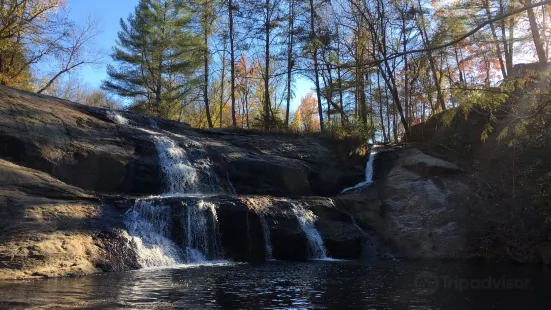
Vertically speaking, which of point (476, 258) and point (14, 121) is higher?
point (14, 121)

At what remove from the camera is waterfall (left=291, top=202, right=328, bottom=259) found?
15.6m

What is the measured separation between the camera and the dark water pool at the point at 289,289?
7305 millimetres

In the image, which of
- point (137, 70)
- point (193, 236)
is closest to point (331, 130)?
point (193, 236)

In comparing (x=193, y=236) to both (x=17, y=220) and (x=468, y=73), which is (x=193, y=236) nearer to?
(x=17, y=220)

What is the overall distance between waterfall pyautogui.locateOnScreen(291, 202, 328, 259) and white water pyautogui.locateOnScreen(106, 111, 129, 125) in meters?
9.63

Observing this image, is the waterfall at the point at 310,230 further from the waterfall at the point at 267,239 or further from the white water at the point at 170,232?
the white water at the point at 170,232

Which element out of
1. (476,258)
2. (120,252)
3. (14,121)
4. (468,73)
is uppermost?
(468,73)

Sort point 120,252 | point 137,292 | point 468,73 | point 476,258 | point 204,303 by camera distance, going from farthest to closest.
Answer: point 468,73
point 476,258
point 120,252
point 137,292
point 204,303

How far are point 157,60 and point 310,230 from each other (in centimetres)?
2575

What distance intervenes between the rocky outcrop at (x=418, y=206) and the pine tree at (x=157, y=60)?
60.0 feet

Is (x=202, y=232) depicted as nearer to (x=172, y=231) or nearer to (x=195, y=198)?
(x=172, y=231)

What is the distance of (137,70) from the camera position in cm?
3703

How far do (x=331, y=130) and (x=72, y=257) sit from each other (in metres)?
15.9

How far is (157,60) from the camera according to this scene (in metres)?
36.6
